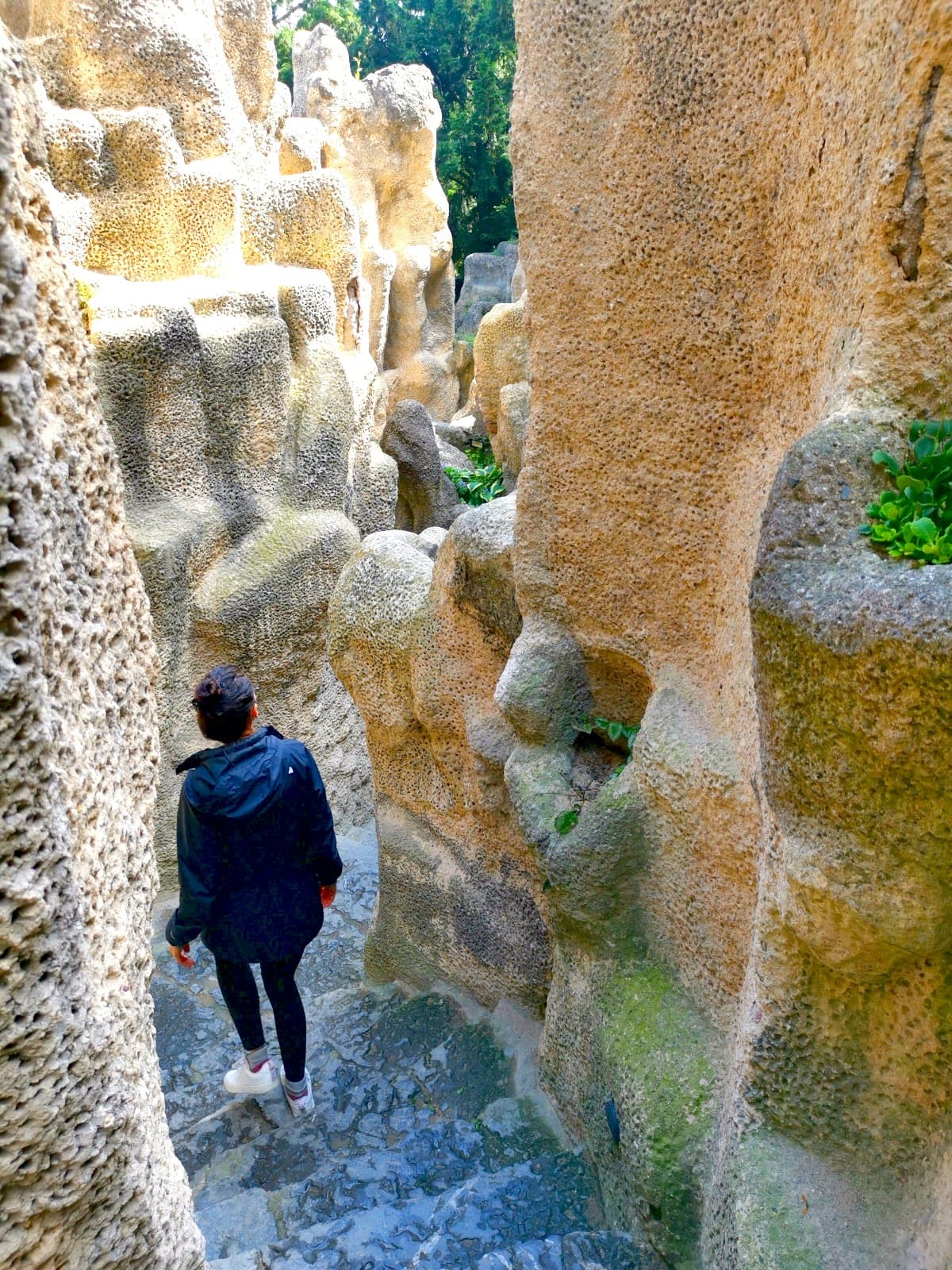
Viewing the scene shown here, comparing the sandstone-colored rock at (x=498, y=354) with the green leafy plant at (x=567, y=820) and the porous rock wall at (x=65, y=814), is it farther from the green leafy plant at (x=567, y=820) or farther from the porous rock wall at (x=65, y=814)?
the porous rock wall at (x=65, y=814)

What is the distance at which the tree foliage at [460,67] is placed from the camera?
43.9 feet

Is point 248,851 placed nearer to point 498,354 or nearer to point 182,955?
point 182,955

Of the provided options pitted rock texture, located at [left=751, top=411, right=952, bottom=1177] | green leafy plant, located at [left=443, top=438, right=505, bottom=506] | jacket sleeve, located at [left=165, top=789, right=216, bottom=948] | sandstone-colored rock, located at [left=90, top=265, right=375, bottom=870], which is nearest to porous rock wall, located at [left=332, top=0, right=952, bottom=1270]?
pitted rock texture, located at [left=751, top=411, right=952, bottom=1177]

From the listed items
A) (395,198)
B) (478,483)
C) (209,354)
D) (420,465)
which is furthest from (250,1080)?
(395,198)

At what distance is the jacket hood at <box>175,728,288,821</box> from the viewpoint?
2111 millimetres

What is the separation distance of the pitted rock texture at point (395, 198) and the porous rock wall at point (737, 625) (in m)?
6.52

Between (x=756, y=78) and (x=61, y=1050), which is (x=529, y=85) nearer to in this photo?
(x=756, y=78)

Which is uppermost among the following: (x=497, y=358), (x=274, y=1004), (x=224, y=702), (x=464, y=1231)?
(x=224, y=702)

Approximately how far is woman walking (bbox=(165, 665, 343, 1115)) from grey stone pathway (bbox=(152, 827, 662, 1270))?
28cm

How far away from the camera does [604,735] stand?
2281 mm

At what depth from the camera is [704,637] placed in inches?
73.2

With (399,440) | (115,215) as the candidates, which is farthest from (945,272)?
(399,440)

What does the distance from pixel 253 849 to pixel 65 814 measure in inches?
51.6

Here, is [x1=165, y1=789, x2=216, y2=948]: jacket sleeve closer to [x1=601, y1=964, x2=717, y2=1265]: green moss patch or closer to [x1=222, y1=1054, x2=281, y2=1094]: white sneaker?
[x1=222, y1=1054, x2=281, y2=1094]: white sneaker
